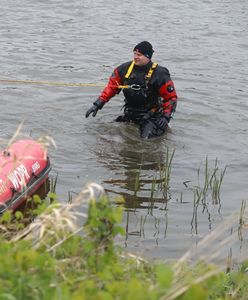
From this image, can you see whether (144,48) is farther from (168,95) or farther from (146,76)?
(168,95)

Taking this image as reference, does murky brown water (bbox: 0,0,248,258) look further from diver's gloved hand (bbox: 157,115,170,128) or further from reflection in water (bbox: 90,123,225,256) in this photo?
diver's gloved hand (bbox: 157,115,170,128)

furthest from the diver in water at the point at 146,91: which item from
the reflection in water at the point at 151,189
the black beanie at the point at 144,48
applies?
the reflection in water at the point at 151,189

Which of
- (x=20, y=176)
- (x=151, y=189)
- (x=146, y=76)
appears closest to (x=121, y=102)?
(x=146, y=76)

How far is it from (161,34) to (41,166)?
1005 cm

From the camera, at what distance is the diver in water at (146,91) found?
934 centimetres

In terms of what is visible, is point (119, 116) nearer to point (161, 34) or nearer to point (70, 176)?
point (70, 176)

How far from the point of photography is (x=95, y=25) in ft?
56.8

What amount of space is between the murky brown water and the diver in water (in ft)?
0.92

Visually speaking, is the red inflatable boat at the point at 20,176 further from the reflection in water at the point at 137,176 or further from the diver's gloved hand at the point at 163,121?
the diver's gloved hand at the point at 163,121

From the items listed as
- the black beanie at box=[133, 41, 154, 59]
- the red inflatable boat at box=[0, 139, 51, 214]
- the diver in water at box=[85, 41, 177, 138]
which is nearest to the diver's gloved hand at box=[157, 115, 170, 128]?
the diver in water at box=[85, 41, 177, 138]

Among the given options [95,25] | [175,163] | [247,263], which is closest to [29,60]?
[95,25]

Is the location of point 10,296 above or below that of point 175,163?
above

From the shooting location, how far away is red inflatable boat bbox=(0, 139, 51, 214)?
6.43m

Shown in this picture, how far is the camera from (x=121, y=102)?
38.0 feet
